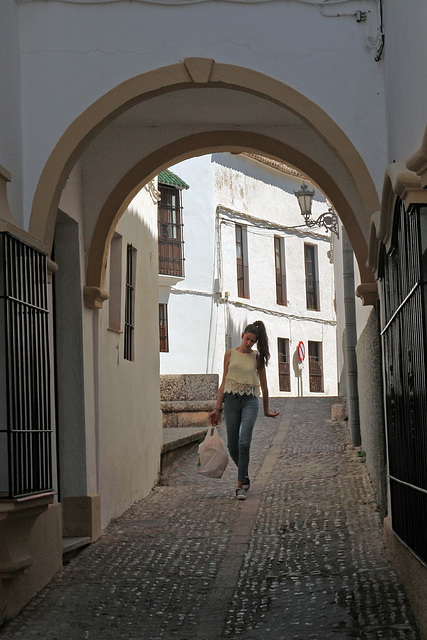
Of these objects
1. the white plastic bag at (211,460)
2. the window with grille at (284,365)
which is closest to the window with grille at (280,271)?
the window with grille at (284,365)

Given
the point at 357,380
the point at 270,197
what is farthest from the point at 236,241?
the point at 357,380

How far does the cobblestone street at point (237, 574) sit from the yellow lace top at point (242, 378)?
3.88 feet

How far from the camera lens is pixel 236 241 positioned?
30.0 metres

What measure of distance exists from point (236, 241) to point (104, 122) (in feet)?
73.2

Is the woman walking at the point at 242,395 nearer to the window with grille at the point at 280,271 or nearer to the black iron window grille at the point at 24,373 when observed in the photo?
the black iron window grille at the point at 24,373

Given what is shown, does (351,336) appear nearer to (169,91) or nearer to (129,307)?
(129,307)

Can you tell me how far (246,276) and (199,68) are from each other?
2292 cm

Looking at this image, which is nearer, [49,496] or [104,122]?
Result: [49,496]

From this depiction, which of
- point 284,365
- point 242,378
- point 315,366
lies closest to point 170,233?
point 284,365

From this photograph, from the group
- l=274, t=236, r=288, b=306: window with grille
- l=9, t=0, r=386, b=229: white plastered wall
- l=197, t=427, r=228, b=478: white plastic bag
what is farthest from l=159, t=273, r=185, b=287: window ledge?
l=9, t=0, r=386, b=229: white plastered wall

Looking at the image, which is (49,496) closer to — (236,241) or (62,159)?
(62,159)

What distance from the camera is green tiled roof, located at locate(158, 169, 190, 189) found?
26.8m

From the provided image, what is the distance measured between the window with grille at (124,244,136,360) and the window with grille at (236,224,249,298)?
1850 centimetres

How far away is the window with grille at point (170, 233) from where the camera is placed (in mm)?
27938
